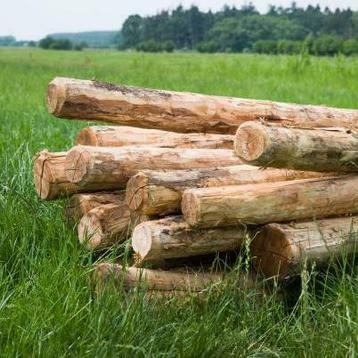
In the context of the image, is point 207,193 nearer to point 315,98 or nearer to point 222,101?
point 222,101

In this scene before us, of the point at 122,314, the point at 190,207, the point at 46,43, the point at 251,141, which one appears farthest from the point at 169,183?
the point at 46,43

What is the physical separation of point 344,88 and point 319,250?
15255mm

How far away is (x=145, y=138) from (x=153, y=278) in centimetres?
149

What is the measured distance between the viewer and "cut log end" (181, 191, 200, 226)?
4102 mm

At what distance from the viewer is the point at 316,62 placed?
2453 centimetres

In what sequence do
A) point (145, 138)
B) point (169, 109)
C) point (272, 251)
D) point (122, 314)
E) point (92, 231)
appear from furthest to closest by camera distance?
point (145, 138)
point (169, 109)
point (92, 231)
point (272, 251)
point (122, 314)

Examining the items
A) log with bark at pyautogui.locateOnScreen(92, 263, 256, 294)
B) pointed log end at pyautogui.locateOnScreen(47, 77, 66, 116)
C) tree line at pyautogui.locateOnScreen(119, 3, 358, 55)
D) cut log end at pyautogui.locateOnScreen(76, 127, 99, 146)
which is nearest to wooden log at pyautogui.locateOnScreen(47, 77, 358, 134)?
pointed log end at pyautogui.locateOnScreen(47, 77, 66, 116)

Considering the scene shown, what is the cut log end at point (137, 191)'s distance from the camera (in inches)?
171

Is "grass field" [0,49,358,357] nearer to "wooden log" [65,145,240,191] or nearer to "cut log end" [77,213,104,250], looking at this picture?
"cut log end" [77,213,104,250]

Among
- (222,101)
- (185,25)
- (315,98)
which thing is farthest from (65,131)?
(185,25)

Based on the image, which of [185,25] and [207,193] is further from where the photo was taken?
[185,25]

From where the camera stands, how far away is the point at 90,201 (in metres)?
4.82

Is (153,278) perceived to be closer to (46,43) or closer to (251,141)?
(251,141)

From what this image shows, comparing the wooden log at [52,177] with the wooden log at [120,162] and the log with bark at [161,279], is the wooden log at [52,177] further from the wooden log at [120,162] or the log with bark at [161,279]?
the log with bark at [161,279]
